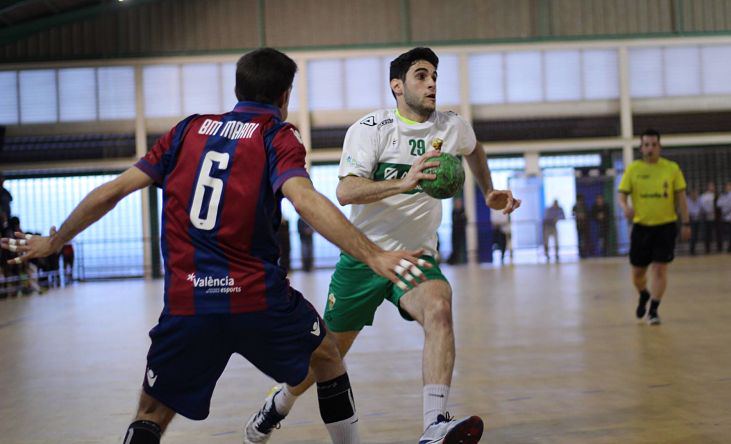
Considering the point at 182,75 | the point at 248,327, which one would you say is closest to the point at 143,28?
the point at 182,75

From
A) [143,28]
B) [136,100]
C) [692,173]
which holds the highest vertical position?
[143,28]

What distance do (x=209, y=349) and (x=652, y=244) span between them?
23.8 feet

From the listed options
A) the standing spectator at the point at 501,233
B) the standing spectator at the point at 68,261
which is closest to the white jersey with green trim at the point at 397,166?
the standing spectator at the point at 501,233

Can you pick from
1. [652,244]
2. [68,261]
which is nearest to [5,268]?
[68,261]

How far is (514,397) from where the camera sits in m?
5.59

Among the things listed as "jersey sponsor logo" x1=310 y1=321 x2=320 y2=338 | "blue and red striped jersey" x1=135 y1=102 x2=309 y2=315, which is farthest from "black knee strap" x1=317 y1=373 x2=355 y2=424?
"blue and red striped jersey" x1=135 y1=102 x2=309 y2=315

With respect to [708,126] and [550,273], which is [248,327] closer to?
[550,273]

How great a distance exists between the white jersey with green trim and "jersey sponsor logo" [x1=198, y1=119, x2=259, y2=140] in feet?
4.94

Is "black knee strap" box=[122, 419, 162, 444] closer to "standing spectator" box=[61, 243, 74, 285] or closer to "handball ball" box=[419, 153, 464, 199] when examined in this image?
"handball ball" box=[419, 153, 464, 199]

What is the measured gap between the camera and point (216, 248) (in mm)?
3176

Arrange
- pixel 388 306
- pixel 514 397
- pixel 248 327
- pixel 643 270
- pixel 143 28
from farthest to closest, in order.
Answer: pixel 143 28, pixel 388 306, pixel 643 270, pixel 514 397, pixel 248 327

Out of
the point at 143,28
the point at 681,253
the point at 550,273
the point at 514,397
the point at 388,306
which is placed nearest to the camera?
the point at 514,397

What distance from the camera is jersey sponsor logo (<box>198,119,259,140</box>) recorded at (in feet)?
10.6

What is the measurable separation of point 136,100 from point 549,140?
A: 12044 millimetres
